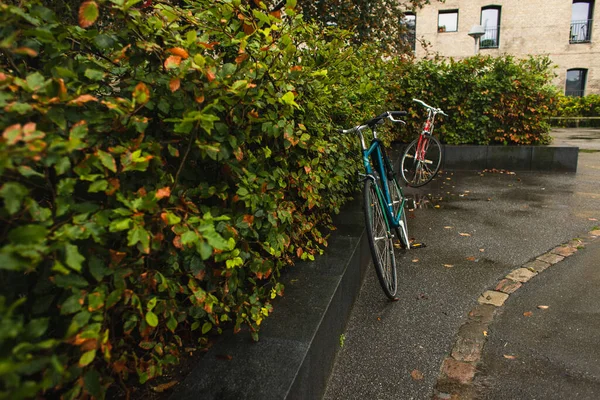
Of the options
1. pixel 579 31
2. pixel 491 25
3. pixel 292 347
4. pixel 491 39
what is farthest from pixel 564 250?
pixel 579 31

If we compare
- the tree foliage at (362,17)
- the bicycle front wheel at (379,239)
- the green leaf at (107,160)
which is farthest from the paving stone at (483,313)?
the tree foliage at (362,17)

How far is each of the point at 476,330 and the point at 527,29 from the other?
29971 millimetres

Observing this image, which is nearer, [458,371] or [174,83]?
[174,83]

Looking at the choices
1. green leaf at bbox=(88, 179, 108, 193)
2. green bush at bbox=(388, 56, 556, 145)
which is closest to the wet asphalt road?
green bush at bbox=(388, 56, 556, 145)

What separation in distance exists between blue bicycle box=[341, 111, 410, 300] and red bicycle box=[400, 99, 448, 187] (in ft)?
11.9

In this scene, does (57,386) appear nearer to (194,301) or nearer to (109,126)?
(194,301)

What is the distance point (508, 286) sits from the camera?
383 cm

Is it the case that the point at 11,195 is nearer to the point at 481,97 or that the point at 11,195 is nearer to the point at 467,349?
the point at 467,349

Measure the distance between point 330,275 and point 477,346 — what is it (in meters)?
1.02

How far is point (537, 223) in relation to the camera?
5562 mm

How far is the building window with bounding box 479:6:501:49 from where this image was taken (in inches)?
1129

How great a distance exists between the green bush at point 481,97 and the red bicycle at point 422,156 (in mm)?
1119

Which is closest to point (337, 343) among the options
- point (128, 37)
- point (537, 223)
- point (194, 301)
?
point (194, 301)

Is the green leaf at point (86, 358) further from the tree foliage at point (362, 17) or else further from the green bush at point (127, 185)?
the tree foliage at point (362, 17)
